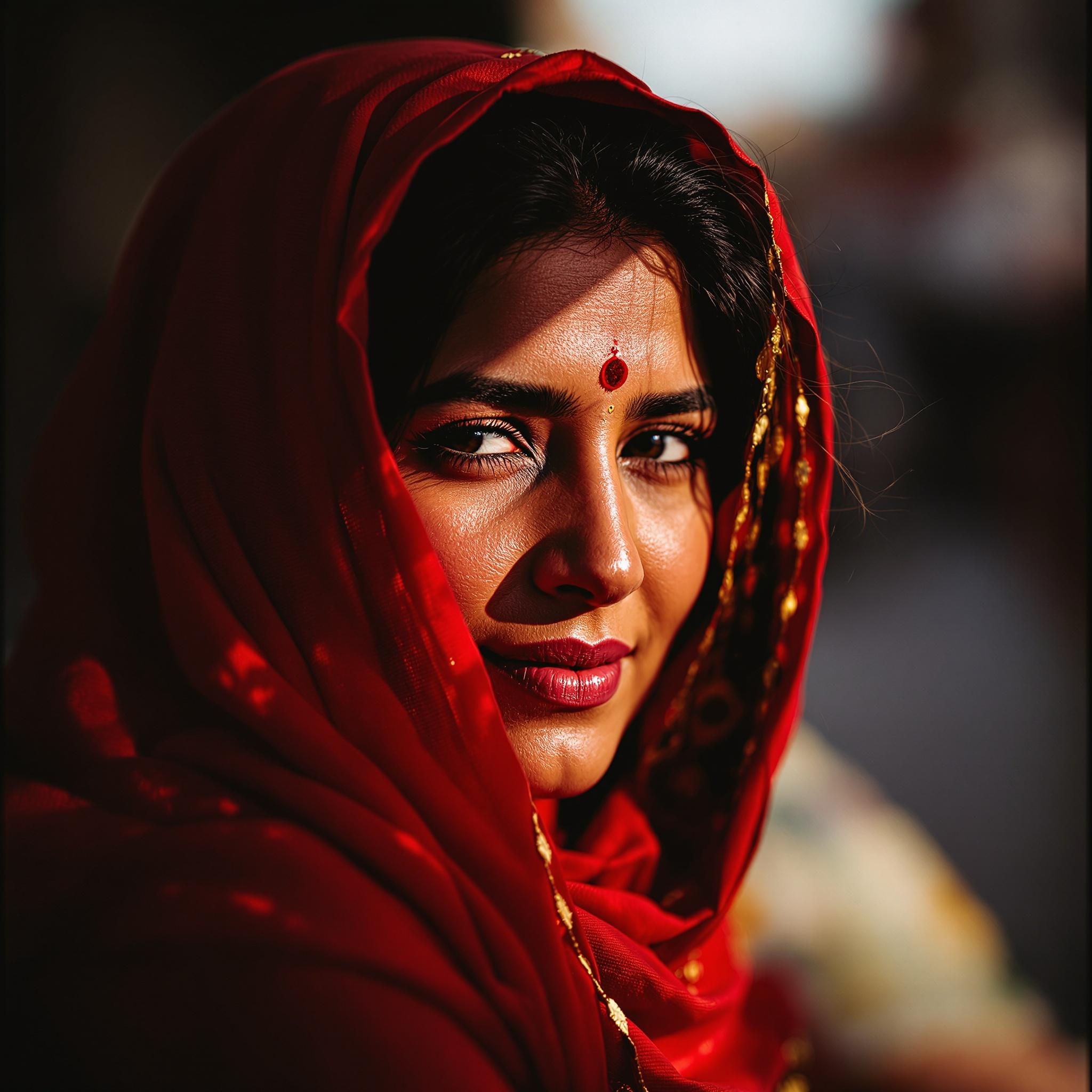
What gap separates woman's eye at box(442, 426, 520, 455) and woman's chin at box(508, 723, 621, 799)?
0.28m

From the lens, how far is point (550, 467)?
0.83 meters

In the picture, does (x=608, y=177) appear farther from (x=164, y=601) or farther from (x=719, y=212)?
(x=164, y=601)

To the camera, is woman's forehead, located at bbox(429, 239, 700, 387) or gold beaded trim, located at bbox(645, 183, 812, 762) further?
gold beaded trim, located at bbox(645, 183, 812, 762)

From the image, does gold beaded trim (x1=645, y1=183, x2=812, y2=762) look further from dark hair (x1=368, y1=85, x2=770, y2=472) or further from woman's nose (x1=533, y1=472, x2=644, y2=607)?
woman's nose (x1=533, y1=472, x2=644, y2=607)

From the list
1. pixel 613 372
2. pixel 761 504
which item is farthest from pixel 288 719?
pixel 761 504

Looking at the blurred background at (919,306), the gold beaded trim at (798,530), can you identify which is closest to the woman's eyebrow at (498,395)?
the gold beaded trim at (798,530)

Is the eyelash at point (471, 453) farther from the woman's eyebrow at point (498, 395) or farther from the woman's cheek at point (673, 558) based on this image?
the woman's cheek at point (673, 558)

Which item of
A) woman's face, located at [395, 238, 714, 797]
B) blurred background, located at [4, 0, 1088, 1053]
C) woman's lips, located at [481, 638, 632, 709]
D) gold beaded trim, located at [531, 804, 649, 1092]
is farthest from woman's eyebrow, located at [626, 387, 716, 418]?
blurred background, located at [4, 0, 1088, 1053]

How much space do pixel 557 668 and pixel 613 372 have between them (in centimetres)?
30

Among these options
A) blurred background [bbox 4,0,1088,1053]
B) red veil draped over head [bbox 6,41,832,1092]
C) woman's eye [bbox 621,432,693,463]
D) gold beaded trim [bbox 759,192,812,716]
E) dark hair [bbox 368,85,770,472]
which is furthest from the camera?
blurred background [bbox 4,0,1088,1053]

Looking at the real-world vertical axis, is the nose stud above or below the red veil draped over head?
above

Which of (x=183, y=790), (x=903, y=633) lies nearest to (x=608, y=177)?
(x=183, y=790)

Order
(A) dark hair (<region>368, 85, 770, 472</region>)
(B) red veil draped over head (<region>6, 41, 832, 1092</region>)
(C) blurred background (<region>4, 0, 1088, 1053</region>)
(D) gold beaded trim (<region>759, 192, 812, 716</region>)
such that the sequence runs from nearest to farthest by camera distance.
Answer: (B) red veil draped over head (<region>6, 41, 832, 1092</region>), (A) dark hair (<region>368, 85, 770, 472</region>), (D) gold beaded trim (<region>759, 192, 812, 716</region>), (C) blurred background (<region>4, 0, 1088, 1053</region>)

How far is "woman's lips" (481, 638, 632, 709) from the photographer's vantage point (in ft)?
2.76
